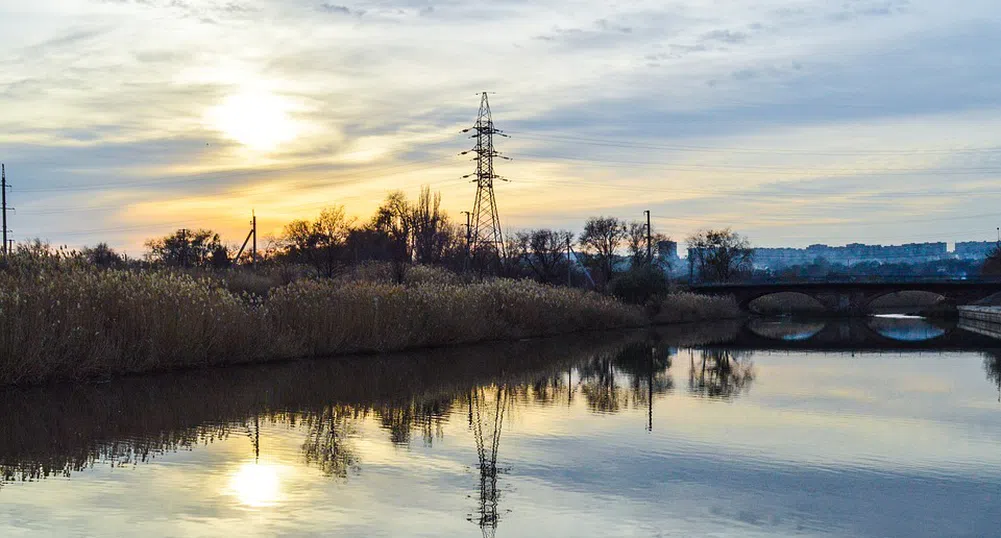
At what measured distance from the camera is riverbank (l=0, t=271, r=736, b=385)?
16469mm

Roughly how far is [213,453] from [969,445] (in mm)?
8998

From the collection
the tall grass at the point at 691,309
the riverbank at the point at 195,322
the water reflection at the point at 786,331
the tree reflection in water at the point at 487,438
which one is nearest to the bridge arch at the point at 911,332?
the water reflection at the point at 786,331

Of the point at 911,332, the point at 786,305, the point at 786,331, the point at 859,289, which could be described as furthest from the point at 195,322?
the point at 786,305

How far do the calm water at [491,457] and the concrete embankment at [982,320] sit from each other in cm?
3700

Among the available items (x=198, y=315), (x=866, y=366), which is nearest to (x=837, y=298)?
(x=866, y=366)

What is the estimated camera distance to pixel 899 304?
11206cm

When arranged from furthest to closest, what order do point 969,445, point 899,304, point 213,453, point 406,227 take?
1. point 899,304
2. point 406,227
3. point 969,445
4. point 213,453

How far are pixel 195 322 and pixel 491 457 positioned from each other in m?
10.7

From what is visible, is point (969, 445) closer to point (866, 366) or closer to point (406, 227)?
point (866, 366)

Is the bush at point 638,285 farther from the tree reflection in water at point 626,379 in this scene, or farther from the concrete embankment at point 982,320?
the tree reflection in water at point 626,379

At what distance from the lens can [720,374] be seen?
22.7 m

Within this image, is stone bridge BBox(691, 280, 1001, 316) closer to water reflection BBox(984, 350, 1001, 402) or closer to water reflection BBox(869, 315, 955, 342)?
water reflection BBox(869, 315, 955, 342)

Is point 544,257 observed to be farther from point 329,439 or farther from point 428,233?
point 329,439

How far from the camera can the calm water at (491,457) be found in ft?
25.6
